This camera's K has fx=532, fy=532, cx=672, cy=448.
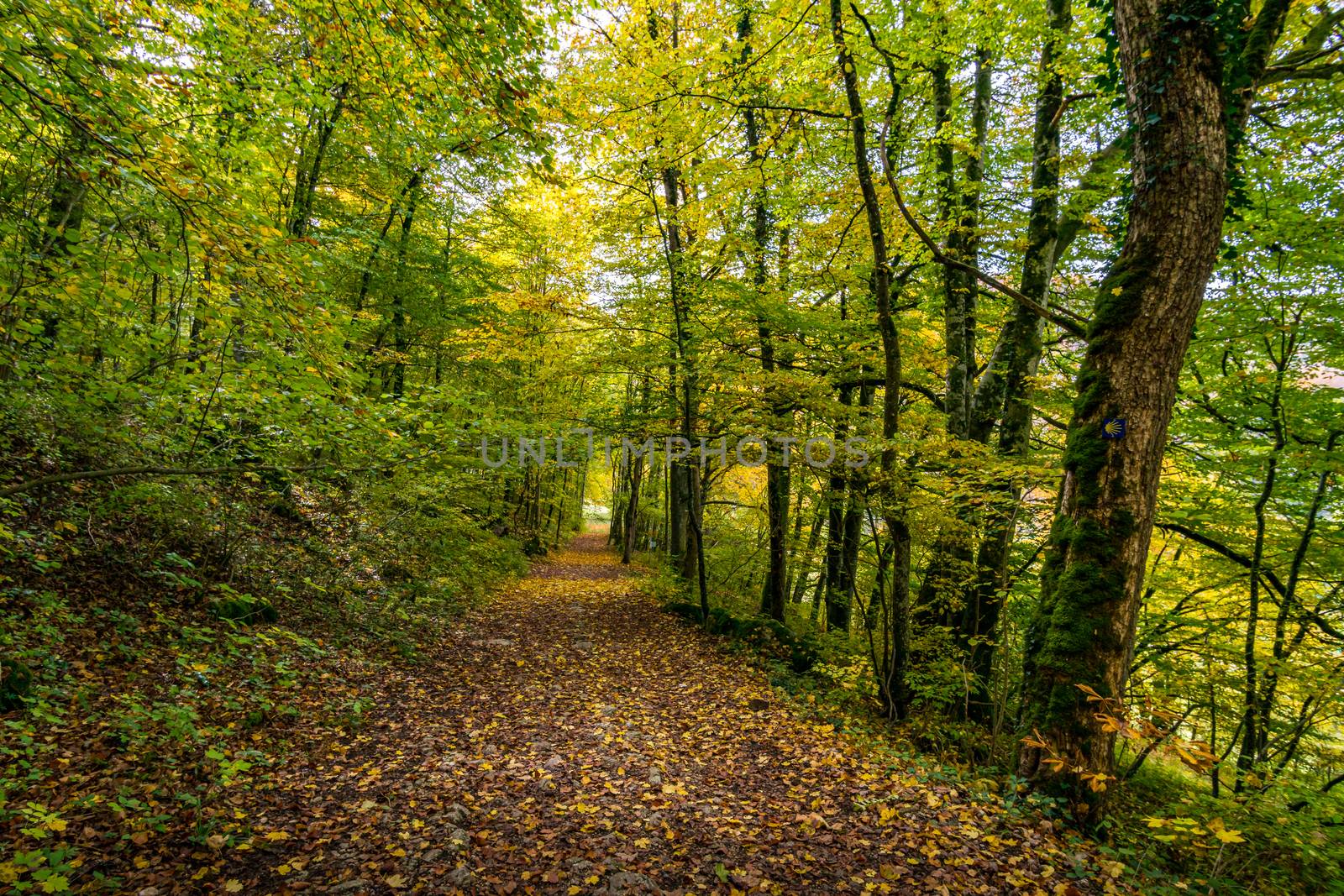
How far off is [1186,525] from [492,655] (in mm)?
9412

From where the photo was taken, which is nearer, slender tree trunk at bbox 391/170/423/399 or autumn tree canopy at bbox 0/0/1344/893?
autumn tree canopy at bbox 0/0/1344/893

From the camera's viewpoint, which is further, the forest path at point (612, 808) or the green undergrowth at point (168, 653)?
the forest path at point (612, 808)

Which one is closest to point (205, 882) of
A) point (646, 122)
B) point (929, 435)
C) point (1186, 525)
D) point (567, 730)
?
point (567, 730)

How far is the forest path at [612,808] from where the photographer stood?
3.26m

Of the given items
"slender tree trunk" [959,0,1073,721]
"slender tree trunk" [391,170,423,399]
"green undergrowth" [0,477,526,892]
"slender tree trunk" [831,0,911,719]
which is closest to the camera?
"green undergrowth" [0,477,526,892]

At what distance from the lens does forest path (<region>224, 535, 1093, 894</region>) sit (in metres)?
3.26

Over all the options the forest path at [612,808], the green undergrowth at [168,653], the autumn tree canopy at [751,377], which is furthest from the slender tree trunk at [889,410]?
the green undergrowth at [168,653]

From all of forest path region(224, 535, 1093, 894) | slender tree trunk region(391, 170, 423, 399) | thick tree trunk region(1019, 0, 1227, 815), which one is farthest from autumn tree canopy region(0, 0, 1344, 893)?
forest path region(224, 535, 1093, 894)

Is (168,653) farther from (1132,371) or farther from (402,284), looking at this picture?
(402,284)

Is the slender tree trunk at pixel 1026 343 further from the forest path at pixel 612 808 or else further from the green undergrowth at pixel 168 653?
the green undergrowth at pixel 168 653

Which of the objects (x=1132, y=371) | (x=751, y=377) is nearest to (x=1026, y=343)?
(x=751, y=377)

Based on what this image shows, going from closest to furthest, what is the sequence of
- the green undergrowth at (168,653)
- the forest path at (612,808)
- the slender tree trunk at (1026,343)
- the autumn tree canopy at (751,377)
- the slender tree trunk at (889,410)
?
the green undergrowth at (168,653)
the forest path at (612,808)
the autumn tree canopy at (751,377)
the slender tree trunk at (889,410)
the slender tree trunk at (1026,343)

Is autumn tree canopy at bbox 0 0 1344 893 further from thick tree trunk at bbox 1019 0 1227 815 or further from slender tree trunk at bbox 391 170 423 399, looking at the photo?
Answer: slender tree trunk at bbox 391 170 423 399

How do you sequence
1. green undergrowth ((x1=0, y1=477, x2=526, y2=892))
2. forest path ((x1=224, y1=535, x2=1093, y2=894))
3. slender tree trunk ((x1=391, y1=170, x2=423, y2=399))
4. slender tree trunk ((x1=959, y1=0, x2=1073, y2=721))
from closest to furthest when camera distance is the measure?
green undergrowth ((x1=0, y1=477, x2=526, y2=892)) < forest path ((x1=224, y1=535, x2=1093, y2=894)) < slender tree trunk ((x1=959, y1=0, x2=1073, y2=721)) < slender tree trunk ((x1=391, y1=170, x2=423, y2=399))
